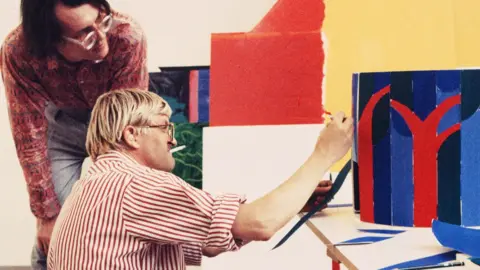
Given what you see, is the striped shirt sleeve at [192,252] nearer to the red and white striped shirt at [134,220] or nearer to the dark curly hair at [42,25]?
the red and white striped shirt at [134,220]

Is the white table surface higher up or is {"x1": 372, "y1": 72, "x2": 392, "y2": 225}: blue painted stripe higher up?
{"x1": 372, "y1": 72, "x2": 392, "y2": 225}: blue painted stripe

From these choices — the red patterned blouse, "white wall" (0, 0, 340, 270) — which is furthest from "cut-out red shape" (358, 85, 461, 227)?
"white wall" (0, 0, 340, 270)

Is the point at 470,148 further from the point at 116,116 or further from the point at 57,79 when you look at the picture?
the point at 57,79

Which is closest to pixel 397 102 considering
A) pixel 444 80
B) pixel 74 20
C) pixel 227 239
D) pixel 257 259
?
pixel 444 80

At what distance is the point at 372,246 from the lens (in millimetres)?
971

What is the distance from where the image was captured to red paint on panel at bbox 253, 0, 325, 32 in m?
2.20

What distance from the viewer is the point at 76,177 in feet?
8.25

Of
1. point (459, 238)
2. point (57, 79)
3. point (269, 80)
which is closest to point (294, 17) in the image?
point (269, 80)

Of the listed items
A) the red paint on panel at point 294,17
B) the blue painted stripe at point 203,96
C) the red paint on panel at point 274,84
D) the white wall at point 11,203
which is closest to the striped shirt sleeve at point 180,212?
the red paint on panel at point 274,84

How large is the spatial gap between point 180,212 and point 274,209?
16 centimetres

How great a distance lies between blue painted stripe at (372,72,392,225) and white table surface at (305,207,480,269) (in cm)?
3

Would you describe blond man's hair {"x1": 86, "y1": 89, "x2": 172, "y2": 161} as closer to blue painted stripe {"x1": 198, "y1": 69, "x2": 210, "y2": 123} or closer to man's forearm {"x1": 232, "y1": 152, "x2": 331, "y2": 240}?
man's forearm {"x1": 232, "y1": 152, "x2": 331, "y2": 240}

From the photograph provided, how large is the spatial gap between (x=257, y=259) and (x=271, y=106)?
1.71ft

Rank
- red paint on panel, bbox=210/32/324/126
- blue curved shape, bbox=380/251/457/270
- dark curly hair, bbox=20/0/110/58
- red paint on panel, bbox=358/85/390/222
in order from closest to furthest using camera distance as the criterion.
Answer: blue curved shape, bbox=380/251/457/270 → red paint on panel, bbox=358/85/390/222 → red paint on panel, bbox=210/32/324/126 → dark curly hair, bbox=20/0/110/58
